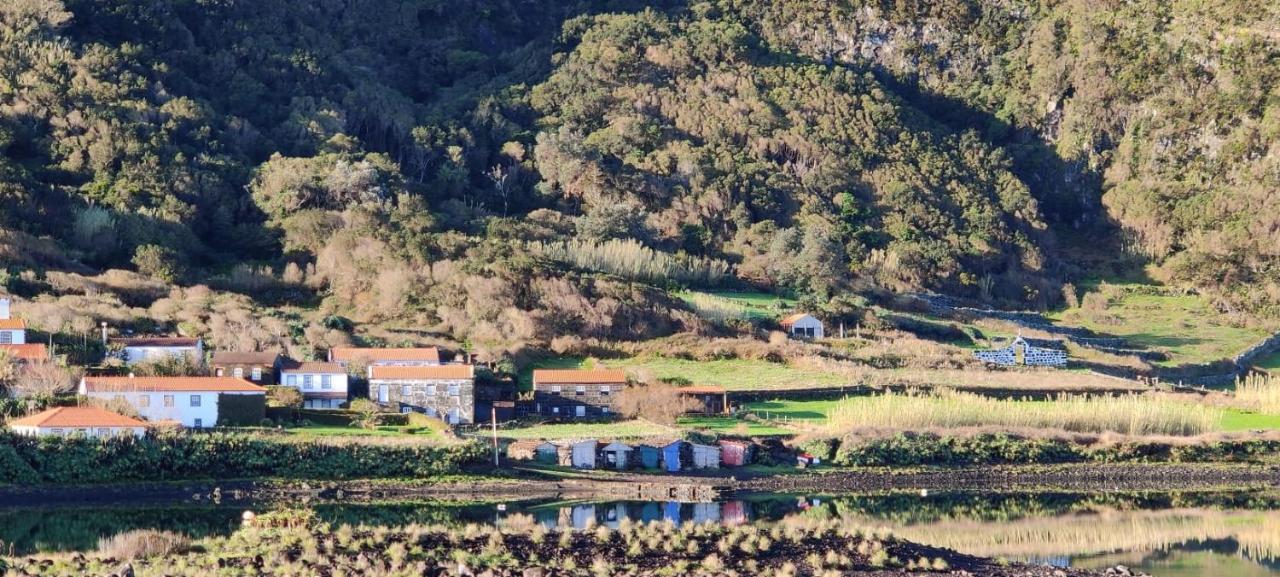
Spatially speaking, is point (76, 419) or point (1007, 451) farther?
point (1007, 451)

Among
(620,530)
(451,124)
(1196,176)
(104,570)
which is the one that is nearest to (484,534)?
(620,530)

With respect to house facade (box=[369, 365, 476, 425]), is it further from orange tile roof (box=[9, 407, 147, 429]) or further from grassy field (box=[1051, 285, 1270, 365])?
grassy field (box=[1051, 285, 1270, 365])

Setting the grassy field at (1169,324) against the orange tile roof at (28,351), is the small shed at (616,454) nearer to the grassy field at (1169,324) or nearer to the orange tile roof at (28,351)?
the orange tile roof at (28,351)

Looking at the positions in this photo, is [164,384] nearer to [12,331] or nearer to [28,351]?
[28,351]

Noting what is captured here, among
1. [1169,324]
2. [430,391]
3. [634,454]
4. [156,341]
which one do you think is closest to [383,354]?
[430,391]

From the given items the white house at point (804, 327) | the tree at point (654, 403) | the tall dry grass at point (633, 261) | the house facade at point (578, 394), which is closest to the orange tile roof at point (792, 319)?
the white house at point (804, 327)

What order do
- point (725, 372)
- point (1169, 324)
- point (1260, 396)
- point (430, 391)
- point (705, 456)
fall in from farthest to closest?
point (1169, 324) → point (725, 372) → point (1260, 396) → point (430, 391) → point (705, 456)

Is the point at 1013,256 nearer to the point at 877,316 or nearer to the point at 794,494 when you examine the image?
the point at 877,316

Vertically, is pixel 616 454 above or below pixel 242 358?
below
